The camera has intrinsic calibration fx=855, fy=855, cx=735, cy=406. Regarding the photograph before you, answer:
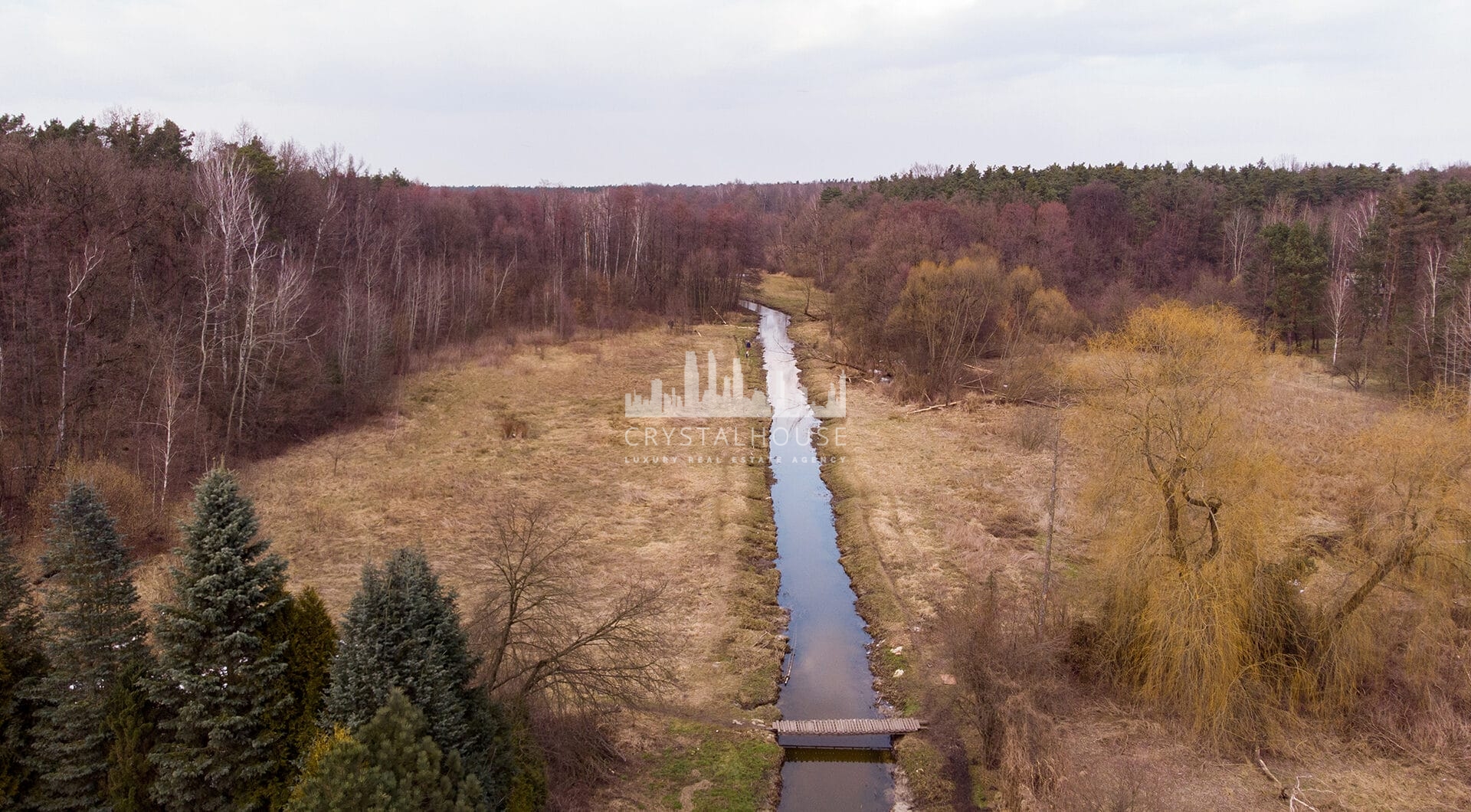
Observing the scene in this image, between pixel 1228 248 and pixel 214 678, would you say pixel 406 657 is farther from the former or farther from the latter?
pixel 1228 248

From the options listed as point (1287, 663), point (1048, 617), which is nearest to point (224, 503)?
point (1048, 617)

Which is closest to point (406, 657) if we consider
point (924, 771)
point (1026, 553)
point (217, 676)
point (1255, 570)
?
point (217, 676)

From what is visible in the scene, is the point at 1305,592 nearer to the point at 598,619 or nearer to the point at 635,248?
the point at 598,619

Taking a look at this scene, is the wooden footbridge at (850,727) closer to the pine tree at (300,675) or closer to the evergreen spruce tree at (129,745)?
the pine tree at (300,675)

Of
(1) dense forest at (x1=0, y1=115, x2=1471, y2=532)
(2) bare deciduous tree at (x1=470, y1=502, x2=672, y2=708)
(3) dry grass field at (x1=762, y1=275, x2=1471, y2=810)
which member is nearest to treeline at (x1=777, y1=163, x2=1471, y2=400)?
(1) dense forest at (x1=0, y1=115, x2=1471, y2=532)

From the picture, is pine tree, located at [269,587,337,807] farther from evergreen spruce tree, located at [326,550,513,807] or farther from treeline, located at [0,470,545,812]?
evergreen spruce tree, located at [326,550,513,807]

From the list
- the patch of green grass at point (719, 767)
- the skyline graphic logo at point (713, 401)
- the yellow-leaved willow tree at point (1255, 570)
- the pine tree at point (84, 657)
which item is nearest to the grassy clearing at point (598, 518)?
the patch of green grass at point (719, 767)
